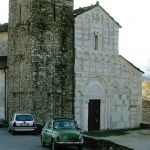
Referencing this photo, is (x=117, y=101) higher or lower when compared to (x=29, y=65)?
lower

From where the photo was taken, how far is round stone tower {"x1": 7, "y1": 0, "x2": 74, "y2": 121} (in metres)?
38.6

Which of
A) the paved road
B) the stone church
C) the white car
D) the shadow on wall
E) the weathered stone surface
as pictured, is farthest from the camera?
the weathered stone surface

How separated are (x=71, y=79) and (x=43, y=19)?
18.1 ft

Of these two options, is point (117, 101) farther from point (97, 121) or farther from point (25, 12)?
point (25, 12)

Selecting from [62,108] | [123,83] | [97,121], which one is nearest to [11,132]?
[62,108]

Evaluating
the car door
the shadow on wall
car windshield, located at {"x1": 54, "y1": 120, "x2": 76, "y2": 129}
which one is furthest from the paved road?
car windshield, located at {"x1": 54, "y1": 120, "x2": 76, "y2": 129}

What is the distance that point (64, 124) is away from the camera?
85.5 feet

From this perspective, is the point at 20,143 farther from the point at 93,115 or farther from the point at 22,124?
the point at 93,115

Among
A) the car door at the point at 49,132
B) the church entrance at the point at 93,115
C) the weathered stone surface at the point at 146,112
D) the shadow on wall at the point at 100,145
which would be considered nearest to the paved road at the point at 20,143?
the car door at the point at 49,132

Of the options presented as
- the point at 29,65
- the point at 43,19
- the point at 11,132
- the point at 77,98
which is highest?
the point at 43,19

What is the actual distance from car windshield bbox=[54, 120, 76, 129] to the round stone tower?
12.3 meters

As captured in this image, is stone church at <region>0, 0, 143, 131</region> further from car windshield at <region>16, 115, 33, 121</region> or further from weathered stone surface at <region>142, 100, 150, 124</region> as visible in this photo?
weathered stone surface at <region>142, 100, 150, 124</region>

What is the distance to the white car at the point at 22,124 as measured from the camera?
34.2 metres

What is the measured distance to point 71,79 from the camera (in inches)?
1585
